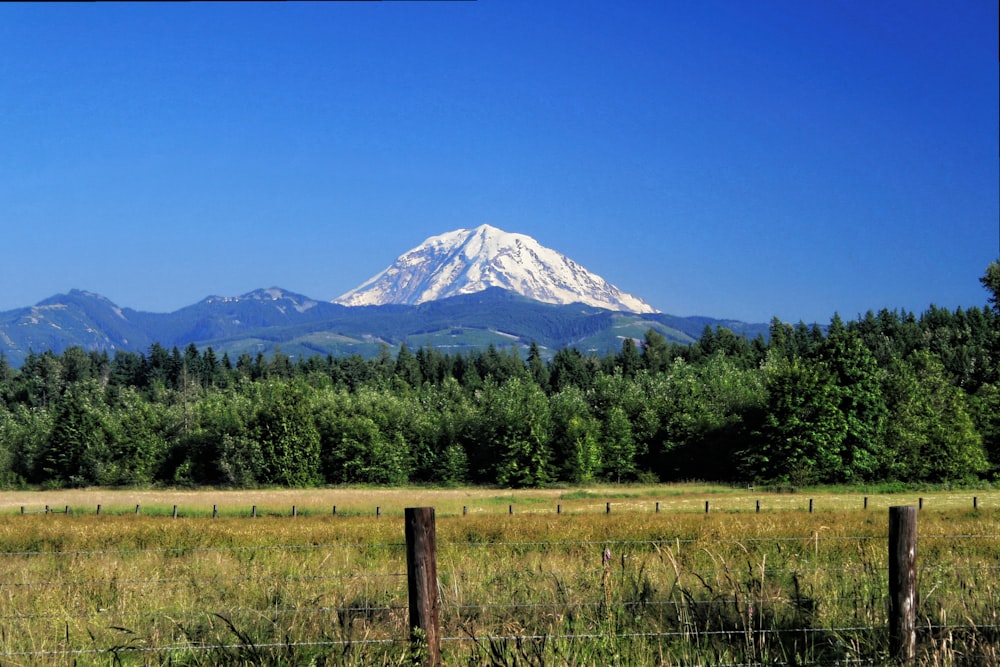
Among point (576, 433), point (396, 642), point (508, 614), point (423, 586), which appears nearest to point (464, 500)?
point (576, 433)

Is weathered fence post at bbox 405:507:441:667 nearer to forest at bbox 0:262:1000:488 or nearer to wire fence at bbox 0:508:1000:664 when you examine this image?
wire fence at bbox 0:508:1000:664

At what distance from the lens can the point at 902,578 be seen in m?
7.68

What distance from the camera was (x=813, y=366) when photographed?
3127 inches

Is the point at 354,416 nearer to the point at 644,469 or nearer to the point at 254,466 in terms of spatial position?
the point at 254,466

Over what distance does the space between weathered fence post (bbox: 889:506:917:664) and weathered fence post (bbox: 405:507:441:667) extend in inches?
155

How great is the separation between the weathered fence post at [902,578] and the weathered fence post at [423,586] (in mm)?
3941

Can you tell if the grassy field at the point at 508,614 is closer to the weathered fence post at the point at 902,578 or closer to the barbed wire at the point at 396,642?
the barbed wire at the point at 396,642

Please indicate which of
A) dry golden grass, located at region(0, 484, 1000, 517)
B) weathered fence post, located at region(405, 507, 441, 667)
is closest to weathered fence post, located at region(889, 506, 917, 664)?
weathered fence post, located at region(405, 507, 441, 667)

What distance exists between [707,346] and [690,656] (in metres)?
158

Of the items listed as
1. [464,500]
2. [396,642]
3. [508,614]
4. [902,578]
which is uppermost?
[902,578]

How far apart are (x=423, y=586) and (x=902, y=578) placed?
4.13 meters

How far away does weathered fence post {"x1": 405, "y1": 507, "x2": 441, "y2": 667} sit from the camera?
7387mm

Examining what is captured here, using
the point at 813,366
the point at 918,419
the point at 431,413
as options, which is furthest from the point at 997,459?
the point at 431,413

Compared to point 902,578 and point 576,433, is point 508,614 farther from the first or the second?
point 576,433
